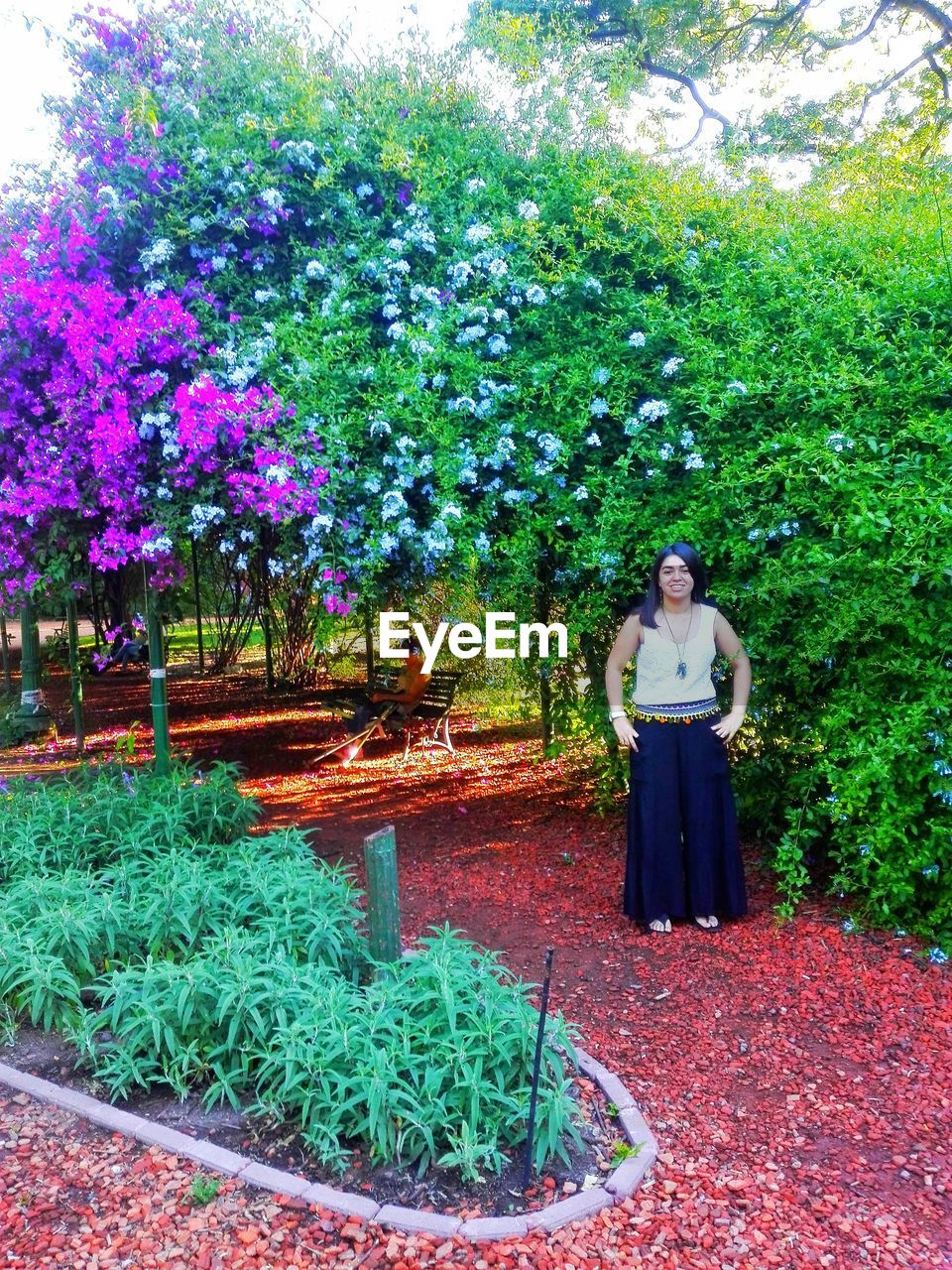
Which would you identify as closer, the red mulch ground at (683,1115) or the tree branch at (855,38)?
the red mulch ground at (683,1115)

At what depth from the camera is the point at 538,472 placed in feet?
14.9

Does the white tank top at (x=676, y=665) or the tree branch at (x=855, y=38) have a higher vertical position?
the tree branch at (x=855, y=38)

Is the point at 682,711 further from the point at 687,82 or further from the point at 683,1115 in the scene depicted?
the point at 687,82

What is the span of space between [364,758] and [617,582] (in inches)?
154

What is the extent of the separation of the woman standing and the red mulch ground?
7.9 inches

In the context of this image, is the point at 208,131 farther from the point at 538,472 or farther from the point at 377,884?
the point at 377,884

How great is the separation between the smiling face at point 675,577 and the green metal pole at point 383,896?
1538 millimetres

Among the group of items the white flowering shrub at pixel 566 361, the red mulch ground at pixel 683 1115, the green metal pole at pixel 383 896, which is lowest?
the red mulch ground at pixel 683 1115

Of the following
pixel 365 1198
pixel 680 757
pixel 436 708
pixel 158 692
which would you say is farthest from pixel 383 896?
pixel 436 708

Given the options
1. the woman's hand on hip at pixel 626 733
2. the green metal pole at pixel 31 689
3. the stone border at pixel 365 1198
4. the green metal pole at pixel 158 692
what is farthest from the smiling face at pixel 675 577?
the green metal pole at pixel 31 689

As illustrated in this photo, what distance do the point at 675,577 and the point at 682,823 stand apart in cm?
105

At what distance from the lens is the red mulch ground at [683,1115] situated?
2.28 metres

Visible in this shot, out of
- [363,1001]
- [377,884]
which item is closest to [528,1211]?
[363,1001]

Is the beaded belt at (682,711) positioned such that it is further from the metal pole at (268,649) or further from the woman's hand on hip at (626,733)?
the metal pole at (268,649)
